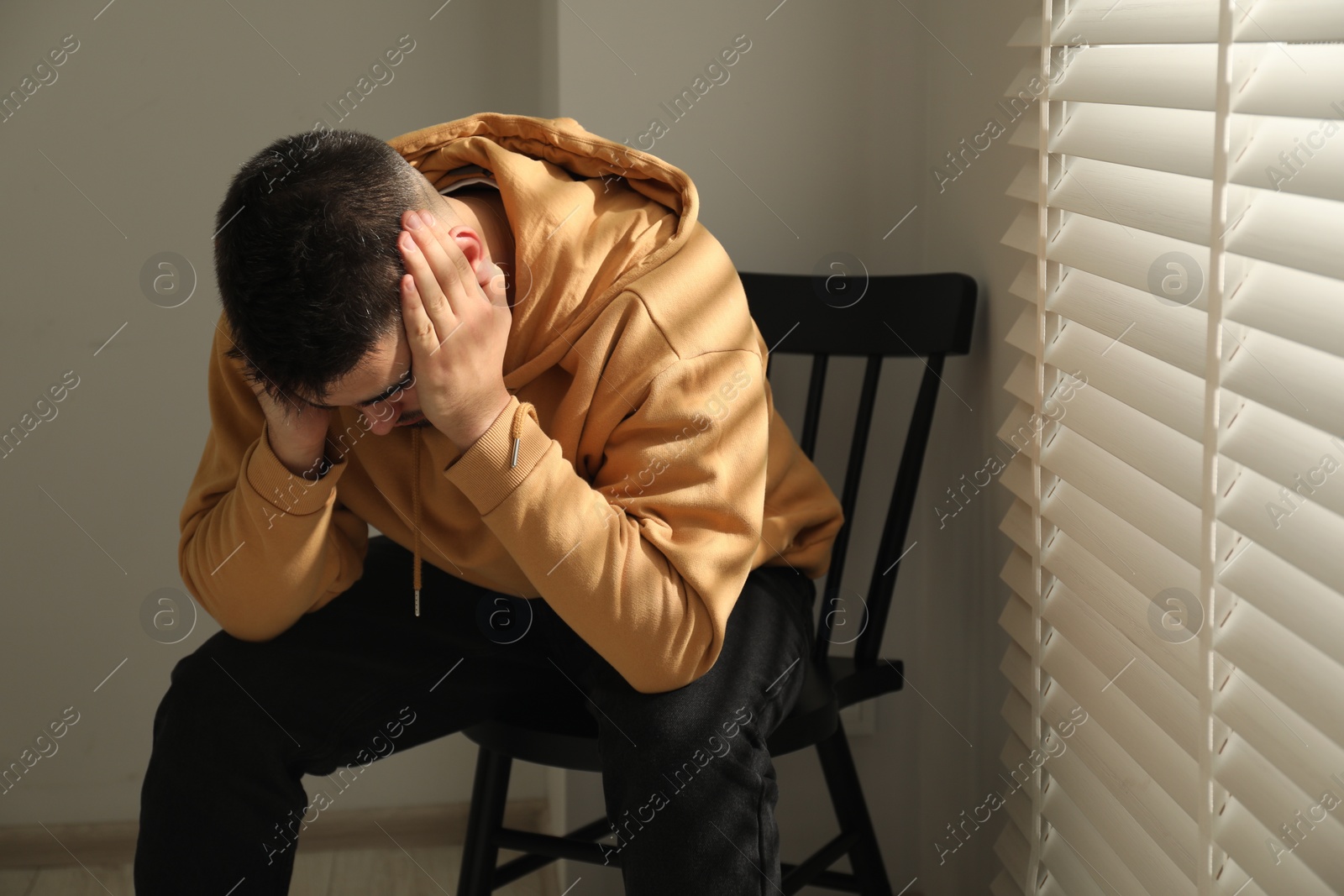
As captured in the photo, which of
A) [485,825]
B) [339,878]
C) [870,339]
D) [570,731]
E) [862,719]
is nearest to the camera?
[570,731]

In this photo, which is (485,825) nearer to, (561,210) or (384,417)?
(384,417)

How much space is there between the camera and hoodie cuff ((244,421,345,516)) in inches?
36.0

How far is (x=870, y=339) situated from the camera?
126 cm

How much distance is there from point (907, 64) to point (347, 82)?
735 mm

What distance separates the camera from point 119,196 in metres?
1.44

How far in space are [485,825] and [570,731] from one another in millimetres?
256

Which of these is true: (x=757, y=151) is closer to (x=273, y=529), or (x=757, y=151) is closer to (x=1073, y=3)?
(x=1073, y=3)

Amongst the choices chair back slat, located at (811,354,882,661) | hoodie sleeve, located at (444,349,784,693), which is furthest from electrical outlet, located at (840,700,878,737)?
hoodie sleeve, located at (444,349,784,693)

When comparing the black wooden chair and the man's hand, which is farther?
the black wooden chair

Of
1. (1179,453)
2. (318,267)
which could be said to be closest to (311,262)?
(318,267)

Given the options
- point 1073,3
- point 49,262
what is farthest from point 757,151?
point 49,262

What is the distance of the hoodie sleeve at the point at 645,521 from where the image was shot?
2.73 feet

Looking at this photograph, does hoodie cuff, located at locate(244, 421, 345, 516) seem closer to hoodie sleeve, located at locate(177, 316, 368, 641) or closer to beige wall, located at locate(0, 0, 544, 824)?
hoodie sleeve, located at locate(177, 316, 368, 641)

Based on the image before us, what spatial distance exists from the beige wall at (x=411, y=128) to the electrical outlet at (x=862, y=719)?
2cm
